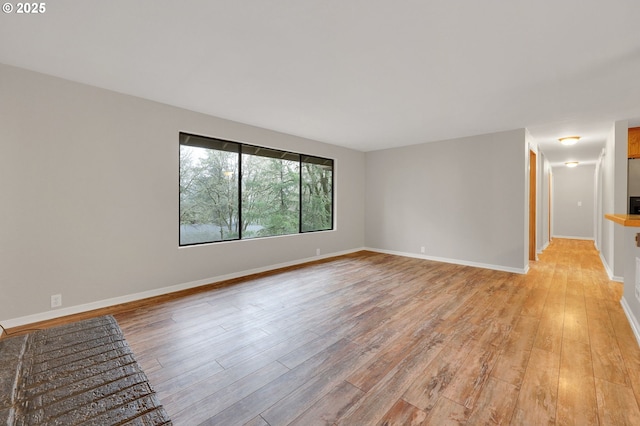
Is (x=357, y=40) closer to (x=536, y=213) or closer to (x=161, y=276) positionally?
(x=161, y=276)

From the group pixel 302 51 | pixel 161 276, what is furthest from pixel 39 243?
pixel 302 51

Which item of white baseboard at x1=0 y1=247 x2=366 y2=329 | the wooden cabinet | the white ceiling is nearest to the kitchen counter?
the white ceiling

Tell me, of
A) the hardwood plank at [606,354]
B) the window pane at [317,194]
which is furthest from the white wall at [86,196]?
the hardwood plank at [606,354]

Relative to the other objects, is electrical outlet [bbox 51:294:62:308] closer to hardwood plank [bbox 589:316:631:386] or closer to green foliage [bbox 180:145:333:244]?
green foliage [bbox 180:145:333:244]

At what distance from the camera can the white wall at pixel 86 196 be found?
2.70m

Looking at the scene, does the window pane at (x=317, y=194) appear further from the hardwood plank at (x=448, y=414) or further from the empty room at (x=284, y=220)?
the hardwood plank at (x=448, y=414)

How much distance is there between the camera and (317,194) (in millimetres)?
6145

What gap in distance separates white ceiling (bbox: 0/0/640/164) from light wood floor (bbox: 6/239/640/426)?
260cm

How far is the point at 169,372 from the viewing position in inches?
77.6

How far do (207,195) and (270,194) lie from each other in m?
1.26

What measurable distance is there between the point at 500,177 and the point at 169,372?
18.7 feet

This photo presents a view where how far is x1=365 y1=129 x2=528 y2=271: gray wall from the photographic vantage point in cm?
484

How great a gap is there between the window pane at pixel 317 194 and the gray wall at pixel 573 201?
847 centimetres

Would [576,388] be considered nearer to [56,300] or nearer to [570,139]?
[56,300]
